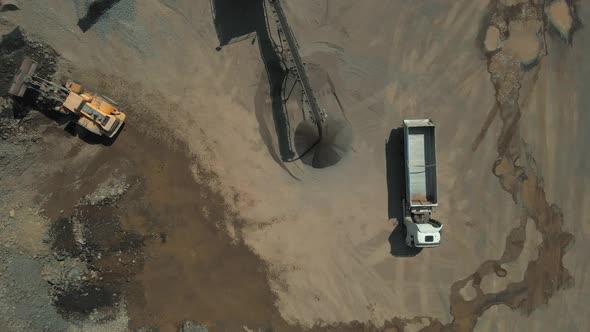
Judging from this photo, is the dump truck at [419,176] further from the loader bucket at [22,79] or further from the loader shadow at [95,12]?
the loader bucket at [22,79]

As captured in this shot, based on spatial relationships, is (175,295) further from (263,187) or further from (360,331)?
(360,331)

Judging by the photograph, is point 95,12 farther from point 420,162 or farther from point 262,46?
point 420,162

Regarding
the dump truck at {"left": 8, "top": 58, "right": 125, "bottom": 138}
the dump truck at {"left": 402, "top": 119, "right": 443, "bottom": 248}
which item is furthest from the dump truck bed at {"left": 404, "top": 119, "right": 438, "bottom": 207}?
the dump truck at {"left": 8, "top": 58, "right": 125, "bottom": 138}

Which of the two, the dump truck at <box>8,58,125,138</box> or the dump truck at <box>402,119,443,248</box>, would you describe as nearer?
the dump truck at <box>8,58,125,138</box>

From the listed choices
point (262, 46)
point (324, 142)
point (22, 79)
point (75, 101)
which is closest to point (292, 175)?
point (324, 142)

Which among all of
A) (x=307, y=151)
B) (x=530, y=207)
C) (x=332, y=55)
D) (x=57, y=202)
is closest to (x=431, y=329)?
(x=530, y=207)

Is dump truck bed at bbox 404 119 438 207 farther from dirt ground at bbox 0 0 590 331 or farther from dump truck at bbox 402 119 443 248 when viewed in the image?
dirt ground at bbox 0 0 590 331
